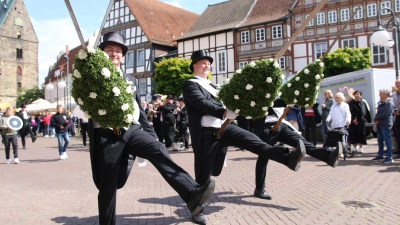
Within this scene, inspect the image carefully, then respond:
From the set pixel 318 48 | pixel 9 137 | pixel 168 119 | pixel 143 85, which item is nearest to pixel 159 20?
pixel 143 85

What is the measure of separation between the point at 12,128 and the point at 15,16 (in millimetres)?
70897

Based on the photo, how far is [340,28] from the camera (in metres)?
31.6

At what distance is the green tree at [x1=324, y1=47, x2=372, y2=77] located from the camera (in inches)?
1109

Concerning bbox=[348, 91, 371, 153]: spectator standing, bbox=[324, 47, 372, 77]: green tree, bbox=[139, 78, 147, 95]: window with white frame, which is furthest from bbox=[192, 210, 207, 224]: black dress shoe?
bbox=[139, 78, 147, 95]: window with white frame

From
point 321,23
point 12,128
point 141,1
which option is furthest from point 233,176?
point 141,1

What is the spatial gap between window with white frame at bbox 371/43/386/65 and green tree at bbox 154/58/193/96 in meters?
15.4

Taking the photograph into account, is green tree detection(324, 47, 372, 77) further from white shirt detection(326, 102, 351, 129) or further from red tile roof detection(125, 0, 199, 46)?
red tile roof detection(125, 0, 199, 46)

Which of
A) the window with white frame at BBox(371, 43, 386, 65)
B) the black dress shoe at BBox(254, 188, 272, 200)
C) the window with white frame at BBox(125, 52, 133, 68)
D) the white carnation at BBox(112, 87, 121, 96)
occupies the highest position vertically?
the window with white frame at BBox(125, 52, 133, 68)

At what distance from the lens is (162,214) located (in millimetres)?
5012

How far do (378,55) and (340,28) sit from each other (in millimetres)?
3690

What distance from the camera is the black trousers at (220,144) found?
15.2ft

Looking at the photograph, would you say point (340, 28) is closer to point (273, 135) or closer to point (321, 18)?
point (321, 18)

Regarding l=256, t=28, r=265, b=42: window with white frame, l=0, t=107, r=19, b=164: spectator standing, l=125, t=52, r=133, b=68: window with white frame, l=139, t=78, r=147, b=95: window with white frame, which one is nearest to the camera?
l=0, t=107, r=19, b=164: spectator standing

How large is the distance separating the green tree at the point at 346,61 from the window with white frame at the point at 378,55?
2998 millimetres
